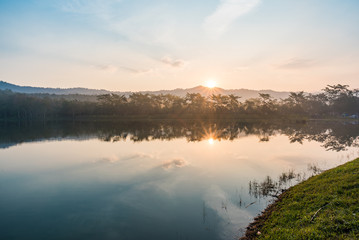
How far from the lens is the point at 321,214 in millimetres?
6207

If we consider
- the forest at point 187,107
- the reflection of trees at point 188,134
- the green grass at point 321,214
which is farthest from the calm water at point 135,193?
the forest at point 187,107

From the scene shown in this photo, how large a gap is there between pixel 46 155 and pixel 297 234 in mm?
21013

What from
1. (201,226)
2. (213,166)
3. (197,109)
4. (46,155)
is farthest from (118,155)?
(197,109)

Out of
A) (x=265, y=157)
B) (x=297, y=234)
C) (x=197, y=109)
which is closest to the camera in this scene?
(x=297, y=234)

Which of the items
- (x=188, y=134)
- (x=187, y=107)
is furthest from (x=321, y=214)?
(x=187, y=107)

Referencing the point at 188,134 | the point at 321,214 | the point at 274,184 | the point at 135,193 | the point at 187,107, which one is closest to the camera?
the point at 321,214

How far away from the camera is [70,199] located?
10.1 m

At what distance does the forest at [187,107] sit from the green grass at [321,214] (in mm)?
67926

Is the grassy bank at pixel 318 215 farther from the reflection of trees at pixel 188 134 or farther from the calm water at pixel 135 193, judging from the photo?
the reflection of trees at pixel 188 134

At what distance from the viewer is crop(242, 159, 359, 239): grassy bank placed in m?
5.35

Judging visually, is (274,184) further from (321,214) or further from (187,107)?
(187,107)

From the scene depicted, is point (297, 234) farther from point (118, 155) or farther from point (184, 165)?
point (118, 155)

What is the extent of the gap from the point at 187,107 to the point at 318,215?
74307 millimetres

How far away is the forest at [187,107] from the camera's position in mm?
77875
